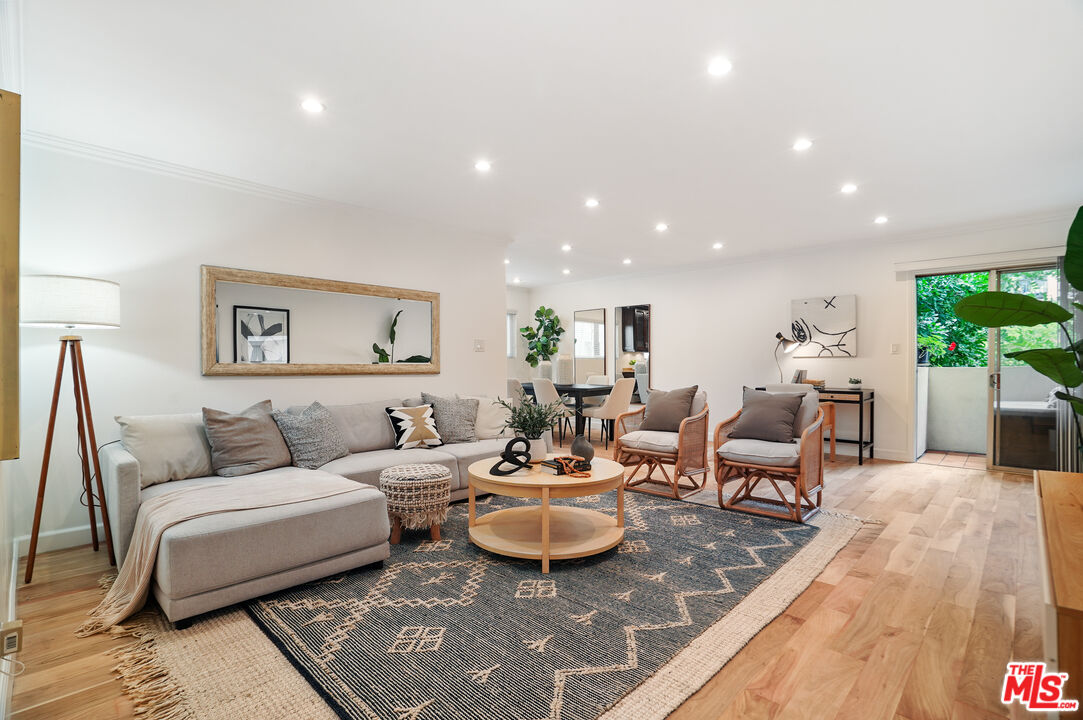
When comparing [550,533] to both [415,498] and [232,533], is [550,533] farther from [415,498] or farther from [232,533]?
[232,533]

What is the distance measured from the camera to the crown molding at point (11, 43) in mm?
1899

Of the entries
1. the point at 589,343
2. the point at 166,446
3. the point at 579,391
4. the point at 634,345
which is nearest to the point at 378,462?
the point at 166,446

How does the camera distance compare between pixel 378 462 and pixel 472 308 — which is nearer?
pixel 378 462

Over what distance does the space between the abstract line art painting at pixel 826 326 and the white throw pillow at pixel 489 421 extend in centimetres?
400

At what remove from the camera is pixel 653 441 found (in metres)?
4.37

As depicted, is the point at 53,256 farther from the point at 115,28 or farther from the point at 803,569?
the point at 803,569

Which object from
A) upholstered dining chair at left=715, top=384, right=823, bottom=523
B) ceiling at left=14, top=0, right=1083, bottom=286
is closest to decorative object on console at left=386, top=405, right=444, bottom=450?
ceiling at left=14, top=0, right=1083, bottom=286

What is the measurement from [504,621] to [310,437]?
6.73 feet

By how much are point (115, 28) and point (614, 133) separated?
95.1 inches

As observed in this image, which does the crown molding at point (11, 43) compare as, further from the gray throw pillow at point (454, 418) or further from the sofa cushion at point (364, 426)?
the gray throw pillow at point (454, 418)

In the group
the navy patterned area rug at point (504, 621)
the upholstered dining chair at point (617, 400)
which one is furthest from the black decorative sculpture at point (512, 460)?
the upholstered dining chair at point (617, 400)

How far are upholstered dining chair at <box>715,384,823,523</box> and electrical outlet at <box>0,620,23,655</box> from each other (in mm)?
3736

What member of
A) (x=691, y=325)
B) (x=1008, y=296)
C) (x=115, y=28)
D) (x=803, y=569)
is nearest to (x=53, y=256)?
(x=115, y=28)

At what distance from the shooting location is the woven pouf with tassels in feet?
10.3
